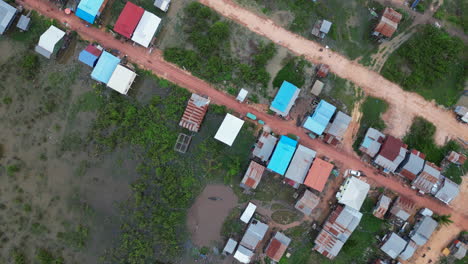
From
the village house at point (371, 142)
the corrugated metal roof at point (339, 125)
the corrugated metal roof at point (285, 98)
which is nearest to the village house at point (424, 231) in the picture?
the village house at point (371, 142)

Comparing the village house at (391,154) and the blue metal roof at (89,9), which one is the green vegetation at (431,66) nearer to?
the village house at (391,154)

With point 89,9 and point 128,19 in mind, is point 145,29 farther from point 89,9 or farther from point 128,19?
point 89,9

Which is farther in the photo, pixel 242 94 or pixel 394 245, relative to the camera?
pixel 242 94

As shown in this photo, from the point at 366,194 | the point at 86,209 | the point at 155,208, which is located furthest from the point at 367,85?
the point at 86,209

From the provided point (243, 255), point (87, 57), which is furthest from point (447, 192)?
point (87, 57)

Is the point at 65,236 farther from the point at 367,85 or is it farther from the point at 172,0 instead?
the point at 367,85

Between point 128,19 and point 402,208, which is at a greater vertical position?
point 128,19
